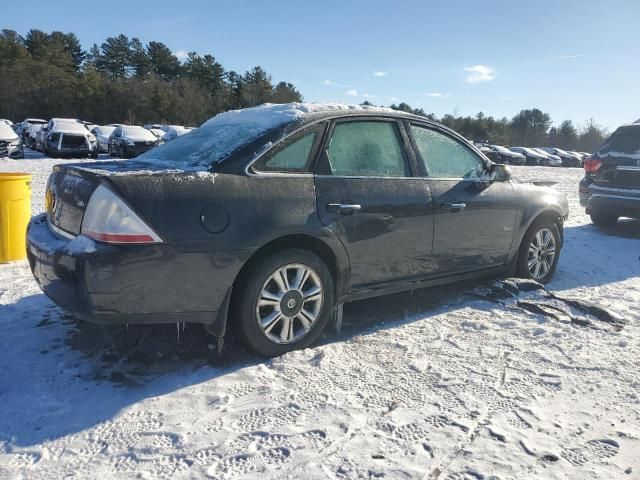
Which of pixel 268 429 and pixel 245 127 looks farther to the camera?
pixel 245 127

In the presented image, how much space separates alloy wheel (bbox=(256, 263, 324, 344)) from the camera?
329cm

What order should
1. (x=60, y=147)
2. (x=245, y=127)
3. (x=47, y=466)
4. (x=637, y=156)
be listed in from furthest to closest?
(x=60, y=147) → (x=637, y=156) → (x=245, y=127) → (x=47, y=466)

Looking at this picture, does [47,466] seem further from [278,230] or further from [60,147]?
[60,147]

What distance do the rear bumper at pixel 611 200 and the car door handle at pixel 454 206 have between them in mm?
4842

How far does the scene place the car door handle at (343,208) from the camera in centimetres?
347

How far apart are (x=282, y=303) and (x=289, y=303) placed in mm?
52

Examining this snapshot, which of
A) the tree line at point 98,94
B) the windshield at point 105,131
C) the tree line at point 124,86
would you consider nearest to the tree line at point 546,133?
the tree line at point 124,86

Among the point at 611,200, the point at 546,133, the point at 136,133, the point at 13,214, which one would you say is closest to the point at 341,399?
the point at 13,214

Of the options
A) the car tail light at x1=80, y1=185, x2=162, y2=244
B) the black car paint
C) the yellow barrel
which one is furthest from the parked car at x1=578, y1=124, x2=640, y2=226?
the yellow barrel

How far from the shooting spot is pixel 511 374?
3.30m

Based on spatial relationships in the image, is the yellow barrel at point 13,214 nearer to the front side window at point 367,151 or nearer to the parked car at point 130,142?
the front side window at point 367,151

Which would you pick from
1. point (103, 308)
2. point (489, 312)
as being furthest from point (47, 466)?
point (489, 312)

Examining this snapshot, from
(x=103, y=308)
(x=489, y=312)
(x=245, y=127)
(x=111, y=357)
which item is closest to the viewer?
(x=103, y=308)

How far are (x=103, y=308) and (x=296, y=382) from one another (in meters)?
1.16
